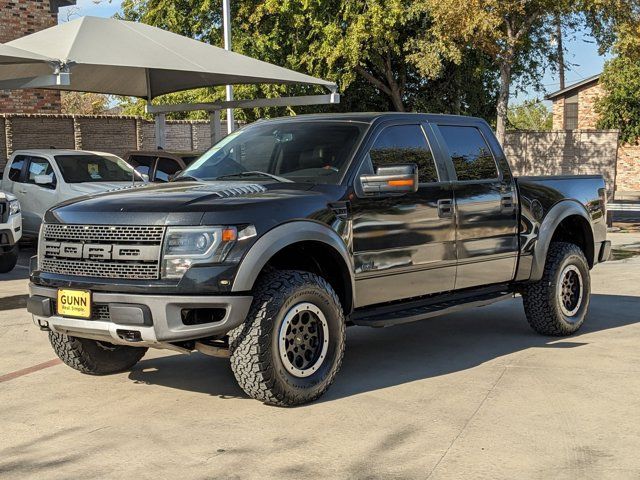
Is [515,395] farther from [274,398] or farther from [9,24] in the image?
[9,24]

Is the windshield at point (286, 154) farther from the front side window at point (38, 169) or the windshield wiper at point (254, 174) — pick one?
the front side window at point (38, 169)

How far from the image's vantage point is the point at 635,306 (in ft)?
32.1

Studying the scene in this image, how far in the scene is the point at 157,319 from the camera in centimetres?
539

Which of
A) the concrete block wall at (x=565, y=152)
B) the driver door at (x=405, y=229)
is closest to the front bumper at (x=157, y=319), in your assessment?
the driver door at (x=405, y=229)

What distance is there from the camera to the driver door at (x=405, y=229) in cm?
636

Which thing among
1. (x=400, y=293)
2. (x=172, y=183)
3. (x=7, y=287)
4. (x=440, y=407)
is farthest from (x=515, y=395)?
(x=7, y=287)

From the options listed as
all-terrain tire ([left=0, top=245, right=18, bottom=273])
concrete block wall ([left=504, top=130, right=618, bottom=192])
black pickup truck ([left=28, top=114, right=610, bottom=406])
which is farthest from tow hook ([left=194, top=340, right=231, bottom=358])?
concrete block wall ([left=504, top=130, right=618, bottom=192])

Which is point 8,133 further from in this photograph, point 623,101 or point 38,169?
point 623,101

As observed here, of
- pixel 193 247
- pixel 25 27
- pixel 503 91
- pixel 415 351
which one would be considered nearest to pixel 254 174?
pixel 193 247

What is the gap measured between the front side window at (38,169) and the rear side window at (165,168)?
1757 mm

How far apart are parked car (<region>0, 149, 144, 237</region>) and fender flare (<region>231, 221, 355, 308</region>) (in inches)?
376

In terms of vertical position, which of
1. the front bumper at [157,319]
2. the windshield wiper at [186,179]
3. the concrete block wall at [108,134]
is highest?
the concrete block wall at [108,134]

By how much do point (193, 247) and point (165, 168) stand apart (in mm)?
10820

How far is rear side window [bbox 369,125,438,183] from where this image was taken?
22.0 ft
